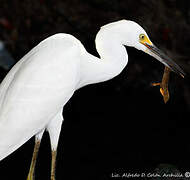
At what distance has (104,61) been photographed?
2.32 meters

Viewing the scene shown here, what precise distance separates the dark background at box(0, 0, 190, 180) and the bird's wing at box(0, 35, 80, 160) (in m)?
0.86

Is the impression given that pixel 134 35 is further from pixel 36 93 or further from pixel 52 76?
pixel 36 93

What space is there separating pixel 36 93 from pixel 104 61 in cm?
41

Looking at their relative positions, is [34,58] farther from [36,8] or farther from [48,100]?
[36,8]

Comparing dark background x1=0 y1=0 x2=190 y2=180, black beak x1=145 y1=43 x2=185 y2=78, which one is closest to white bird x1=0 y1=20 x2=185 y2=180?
black beak x1=145 y1=43 x2=185 y2=78

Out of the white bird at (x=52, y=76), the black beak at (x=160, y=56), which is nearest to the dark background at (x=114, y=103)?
the black beak at (x=160, y=56)

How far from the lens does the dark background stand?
3.50m

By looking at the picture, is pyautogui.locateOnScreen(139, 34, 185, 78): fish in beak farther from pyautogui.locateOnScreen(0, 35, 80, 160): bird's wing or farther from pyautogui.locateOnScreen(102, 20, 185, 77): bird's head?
pyautogui.locateOnScreen(0, 35, 80, 160): bird's wing

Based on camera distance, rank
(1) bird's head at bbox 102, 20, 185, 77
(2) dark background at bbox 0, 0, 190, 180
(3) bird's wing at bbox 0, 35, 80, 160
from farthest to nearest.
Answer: (2) dark background at bbox 0, 0, 190, 180, (1) bird's head at bbox 102, 20, 185, 77, (3) bird's wing at bbox 0, 35, 80, 160

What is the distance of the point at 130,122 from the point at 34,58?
2.35 meters

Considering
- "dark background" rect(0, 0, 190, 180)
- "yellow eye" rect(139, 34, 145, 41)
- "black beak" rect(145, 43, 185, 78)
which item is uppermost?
"yellow eye" rect(139, 34, 145, 41)

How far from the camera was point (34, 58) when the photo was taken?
7.32ft

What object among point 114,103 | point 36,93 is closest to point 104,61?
point 36,93

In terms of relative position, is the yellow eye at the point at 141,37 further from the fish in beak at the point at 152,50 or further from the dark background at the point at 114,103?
the dark background at the point at 114,103
